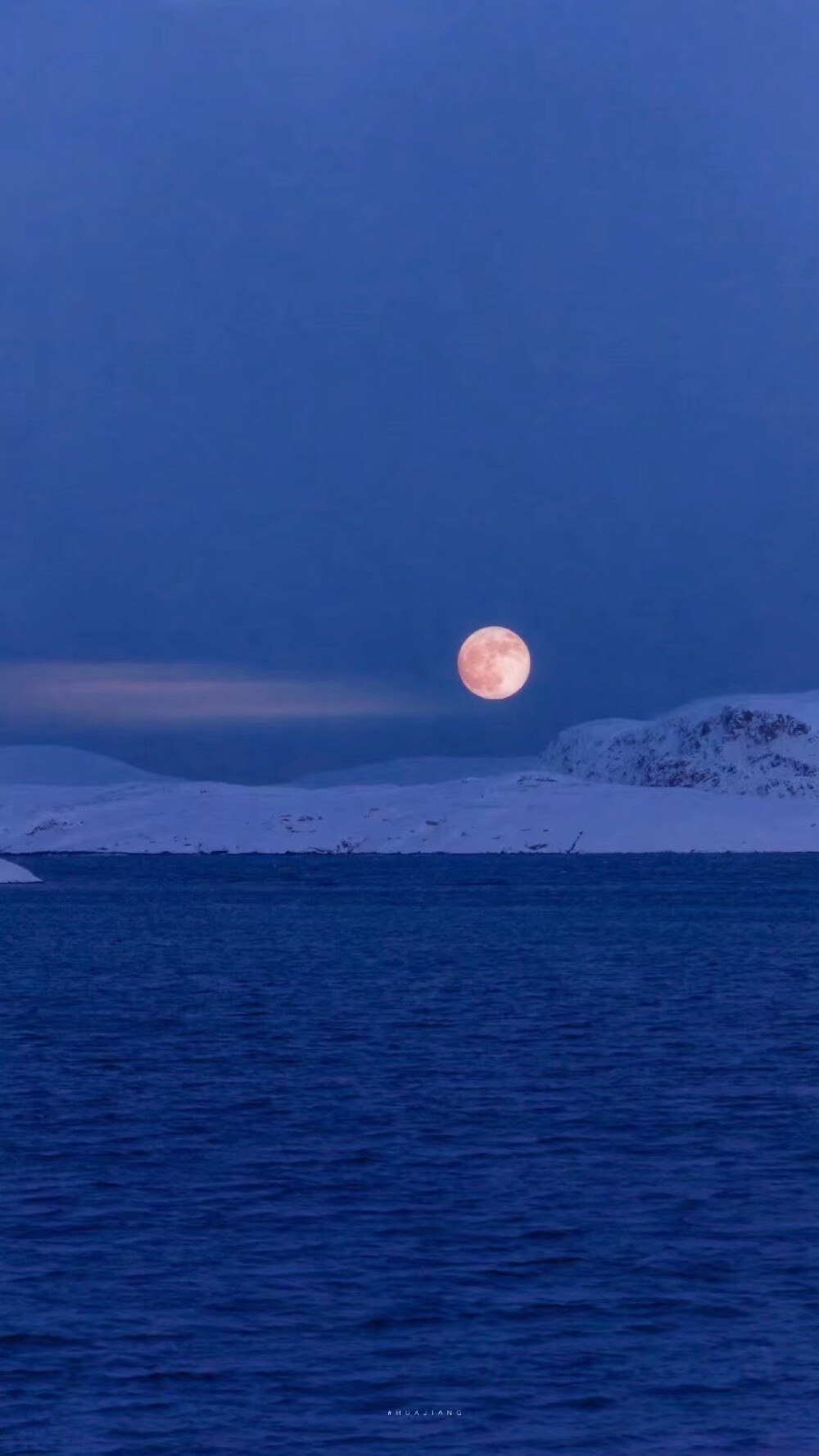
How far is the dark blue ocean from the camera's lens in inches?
602

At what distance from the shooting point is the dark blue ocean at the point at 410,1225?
15.3 metres

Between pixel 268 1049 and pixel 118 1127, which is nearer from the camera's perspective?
pixel 118 1127

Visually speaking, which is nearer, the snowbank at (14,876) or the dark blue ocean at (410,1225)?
the dark blue ocean at (410,1225)

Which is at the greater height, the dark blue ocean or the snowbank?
the snowbank

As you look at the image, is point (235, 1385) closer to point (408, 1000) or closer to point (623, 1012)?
point (623, 1012)

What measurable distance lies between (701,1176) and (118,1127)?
998 centimetres

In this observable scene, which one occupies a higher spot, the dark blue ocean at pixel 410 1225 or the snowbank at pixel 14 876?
the snowbank at pixel 14 876

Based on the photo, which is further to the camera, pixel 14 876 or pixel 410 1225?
pixel 14 876

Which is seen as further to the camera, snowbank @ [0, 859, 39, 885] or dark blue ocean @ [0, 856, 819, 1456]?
snowbank @ [0, 859, 39, 885]

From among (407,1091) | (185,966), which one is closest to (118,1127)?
(407,1091)

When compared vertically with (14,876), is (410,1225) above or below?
below

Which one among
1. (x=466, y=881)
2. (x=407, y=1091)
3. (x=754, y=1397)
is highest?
(x=466, y=881)

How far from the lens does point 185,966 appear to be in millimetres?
68812

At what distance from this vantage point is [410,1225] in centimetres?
2181
